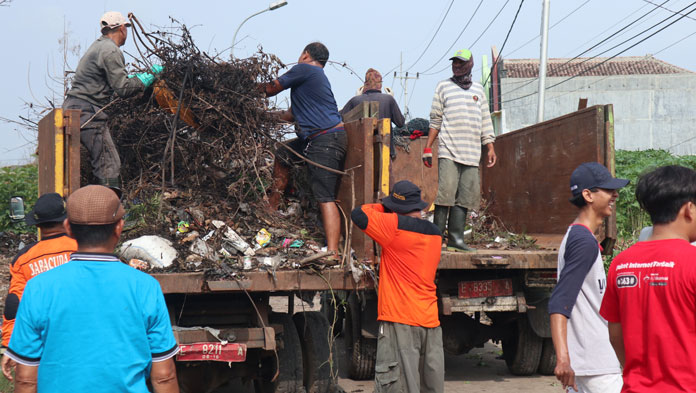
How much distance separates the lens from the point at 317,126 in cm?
546

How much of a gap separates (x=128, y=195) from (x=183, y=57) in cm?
118

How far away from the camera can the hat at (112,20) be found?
5461mm

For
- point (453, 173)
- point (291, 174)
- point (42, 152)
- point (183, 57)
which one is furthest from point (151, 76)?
point (453, 173)

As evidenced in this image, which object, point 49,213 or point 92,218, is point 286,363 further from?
point 92,218

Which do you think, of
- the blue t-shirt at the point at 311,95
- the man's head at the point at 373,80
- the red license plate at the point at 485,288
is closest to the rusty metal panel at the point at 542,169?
the red license plate at the point at 485,288

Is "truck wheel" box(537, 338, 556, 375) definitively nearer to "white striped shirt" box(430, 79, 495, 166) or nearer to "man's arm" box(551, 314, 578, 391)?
"white striped shirt" box(430, 79, 495, 166)

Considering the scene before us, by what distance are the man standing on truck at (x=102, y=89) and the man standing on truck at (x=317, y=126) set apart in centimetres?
110

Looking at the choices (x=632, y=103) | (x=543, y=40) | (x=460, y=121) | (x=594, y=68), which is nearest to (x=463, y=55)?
(x=460, y=121)

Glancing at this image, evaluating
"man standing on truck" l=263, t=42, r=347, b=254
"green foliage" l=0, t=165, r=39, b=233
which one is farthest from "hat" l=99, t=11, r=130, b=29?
"green foliage" l=0, t=165, r=39, b=233

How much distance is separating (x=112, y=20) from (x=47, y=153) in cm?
126

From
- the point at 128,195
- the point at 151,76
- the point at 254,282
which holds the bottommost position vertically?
the point at 254,282

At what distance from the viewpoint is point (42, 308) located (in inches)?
89.7

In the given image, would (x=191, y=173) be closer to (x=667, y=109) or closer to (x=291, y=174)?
(x=291, y=174)

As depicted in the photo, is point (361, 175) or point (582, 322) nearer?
point (582, 322)
